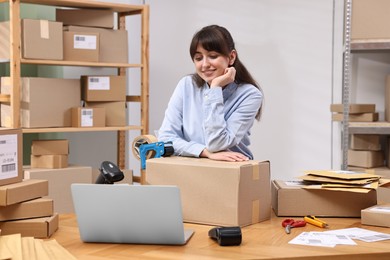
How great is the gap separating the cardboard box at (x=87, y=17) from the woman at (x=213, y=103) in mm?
1481

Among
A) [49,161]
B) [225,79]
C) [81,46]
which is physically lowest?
[49,161]

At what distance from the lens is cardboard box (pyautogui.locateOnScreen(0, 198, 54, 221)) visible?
1.49m

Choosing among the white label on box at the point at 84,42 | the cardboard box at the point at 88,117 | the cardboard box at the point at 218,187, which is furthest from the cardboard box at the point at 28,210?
the white label on box at the point at 84,42

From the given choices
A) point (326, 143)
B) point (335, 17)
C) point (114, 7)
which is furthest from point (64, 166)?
point (335, 17)

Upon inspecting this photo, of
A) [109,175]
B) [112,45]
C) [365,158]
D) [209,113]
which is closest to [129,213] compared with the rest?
[109,175]

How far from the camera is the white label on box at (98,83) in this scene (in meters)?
3.61

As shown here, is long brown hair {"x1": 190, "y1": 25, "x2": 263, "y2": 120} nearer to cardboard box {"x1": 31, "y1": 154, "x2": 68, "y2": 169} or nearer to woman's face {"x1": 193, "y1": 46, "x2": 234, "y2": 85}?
woman's face {"x1": 193, "y1": 46, "x2": 234, "y2": 85}

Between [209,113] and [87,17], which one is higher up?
[87,17]

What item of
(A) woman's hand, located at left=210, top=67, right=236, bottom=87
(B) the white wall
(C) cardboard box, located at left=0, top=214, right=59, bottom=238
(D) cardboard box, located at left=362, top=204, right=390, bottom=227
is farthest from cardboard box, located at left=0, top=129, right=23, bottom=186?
(B) the white wall

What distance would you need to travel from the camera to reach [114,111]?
12.1 ft

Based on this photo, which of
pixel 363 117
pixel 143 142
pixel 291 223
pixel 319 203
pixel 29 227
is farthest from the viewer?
pixel 363 117

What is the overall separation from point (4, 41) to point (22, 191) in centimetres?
201

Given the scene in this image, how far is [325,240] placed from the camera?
146 centimetres

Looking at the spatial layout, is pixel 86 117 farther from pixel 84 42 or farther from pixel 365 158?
pixel 365 158
